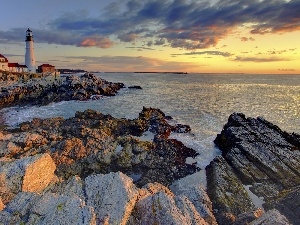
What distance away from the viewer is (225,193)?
16.5m

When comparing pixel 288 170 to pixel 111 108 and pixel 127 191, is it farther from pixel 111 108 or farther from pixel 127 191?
pixel 111 108

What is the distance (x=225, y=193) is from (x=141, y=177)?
5885mm

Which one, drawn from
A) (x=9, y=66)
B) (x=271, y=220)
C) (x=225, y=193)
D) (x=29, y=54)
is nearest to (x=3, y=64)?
(x=9, y=66)

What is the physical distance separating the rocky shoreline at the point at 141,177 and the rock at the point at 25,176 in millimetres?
46

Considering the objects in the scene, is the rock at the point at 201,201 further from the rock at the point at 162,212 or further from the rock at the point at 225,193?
the rock at the point at 162,212

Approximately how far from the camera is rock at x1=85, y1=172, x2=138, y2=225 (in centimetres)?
1039

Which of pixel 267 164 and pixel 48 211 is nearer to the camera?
pixel 48 211

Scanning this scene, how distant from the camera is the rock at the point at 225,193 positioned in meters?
14.9

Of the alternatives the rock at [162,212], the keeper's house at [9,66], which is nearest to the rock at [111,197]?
the rock at [162,212]

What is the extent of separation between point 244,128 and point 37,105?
129 feet

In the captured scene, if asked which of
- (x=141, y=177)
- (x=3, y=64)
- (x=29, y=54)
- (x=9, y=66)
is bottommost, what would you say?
(x=141, y=177)

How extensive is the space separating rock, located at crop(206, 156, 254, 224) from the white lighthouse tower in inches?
3432

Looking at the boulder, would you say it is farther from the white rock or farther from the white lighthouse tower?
the white lighthouse tower

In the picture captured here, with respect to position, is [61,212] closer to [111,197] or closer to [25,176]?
[111,197]
